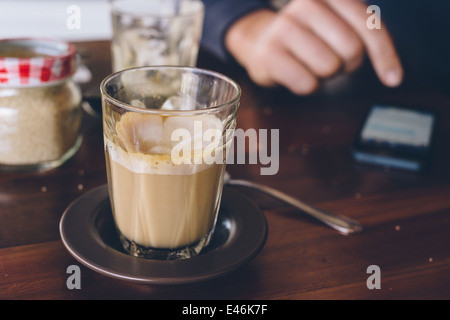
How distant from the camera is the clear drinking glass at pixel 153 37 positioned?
0.77m

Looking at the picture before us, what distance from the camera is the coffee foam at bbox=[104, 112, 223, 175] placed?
372 millimetres

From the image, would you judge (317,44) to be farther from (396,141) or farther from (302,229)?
(302,229)

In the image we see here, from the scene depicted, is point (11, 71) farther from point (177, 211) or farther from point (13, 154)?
point (177, 211)

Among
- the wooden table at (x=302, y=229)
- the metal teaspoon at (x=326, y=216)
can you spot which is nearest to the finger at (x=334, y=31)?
the wooden table at (x=302, y=229)

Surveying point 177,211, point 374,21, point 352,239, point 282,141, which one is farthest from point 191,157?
point 374,21

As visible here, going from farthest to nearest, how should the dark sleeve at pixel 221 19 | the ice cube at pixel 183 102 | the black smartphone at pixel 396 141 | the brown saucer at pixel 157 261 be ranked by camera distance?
the dark sleeve at pixel 221 19
the black smartphone at pixel 396 141
the ice cube at pixel 183 102
the brown saucer at pixel 157 261

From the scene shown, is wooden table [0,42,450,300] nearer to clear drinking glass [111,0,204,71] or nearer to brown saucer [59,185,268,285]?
brown saucer [59,185,268,285]

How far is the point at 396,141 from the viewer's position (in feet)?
1.99

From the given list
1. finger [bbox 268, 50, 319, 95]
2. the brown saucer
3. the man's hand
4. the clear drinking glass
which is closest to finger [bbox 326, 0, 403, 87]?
the man's hand

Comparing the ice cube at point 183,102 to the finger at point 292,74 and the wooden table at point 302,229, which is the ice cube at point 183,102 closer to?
the wooden table at point 302,229

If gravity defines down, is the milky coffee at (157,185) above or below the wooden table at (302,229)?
above

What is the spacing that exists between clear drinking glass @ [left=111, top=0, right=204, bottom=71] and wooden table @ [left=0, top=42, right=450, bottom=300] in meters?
0.18

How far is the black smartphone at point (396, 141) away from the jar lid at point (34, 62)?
38 cm

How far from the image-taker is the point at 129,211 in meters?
0.40
